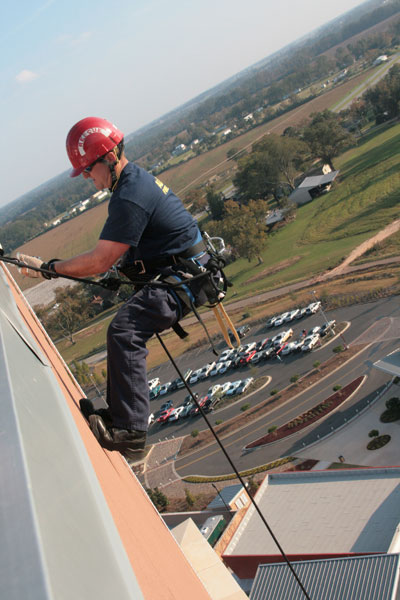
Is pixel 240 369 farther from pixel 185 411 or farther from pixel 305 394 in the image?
pixel 305 394

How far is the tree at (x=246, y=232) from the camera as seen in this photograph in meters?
51.3

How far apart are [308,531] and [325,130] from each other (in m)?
64.2

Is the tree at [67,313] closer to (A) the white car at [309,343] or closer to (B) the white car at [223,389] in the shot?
(B) the white car at [223,389]

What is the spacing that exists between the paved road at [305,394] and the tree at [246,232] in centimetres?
2015

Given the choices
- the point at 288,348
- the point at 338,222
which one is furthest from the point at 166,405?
the point at 338,222

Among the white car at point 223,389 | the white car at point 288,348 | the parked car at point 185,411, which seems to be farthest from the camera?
the parked car at point 185,411

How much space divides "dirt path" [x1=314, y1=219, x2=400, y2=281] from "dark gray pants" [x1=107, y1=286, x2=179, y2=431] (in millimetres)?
36045

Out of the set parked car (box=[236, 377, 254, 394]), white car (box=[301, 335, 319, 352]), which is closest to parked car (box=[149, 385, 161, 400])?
parked car (box=[236, 377, 254, 394])

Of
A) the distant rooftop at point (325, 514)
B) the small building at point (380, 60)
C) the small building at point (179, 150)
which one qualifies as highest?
the small building at point (179, 150)

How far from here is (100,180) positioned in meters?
3.76

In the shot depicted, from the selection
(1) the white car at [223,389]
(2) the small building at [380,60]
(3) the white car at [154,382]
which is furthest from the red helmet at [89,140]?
(2) the small building at [380,60]

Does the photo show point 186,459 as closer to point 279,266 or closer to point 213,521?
point 213,521

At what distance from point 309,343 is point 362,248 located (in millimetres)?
15253

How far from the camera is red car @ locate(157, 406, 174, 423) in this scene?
31.0 meters
